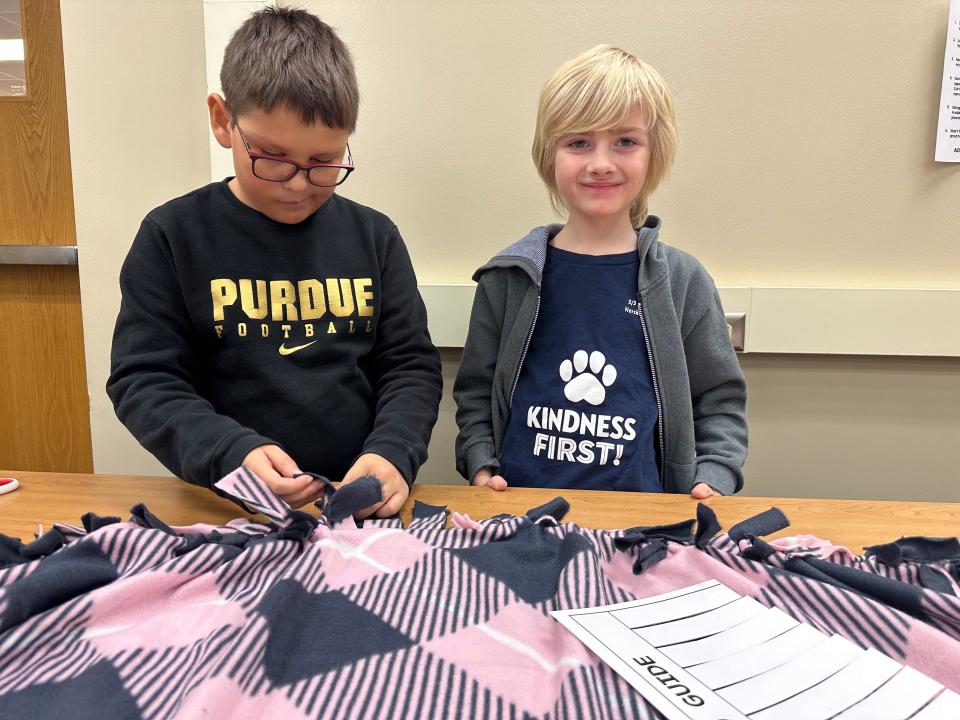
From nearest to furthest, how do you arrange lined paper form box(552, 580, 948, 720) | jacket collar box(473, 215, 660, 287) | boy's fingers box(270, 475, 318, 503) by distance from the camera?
lined paper form box(552, 580, 948, 720)
boy's fingers box(270, 475, 318, 503)
jacket collar box(473, 215, 660, 287)

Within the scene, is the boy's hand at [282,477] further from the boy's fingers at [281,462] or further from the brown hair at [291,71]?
the brown hair at [291,71]

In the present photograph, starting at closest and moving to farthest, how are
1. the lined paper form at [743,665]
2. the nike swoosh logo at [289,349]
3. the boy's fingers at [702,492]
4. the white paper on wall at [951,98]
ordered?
the lined paper form at [743,665], the boy's fingers at [702,492], the nike swoosh logo at [289,349], the white paper on wall at [951,98]

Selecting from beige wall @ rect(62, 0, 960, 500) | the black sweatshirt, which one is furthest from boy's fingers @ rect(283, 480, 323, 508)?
beige wall @ rect(62, 0, 960, 500)

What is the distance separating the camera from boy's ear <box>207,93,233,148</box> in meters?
0.87

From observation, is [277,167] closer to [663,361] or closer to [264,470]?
[264,470]

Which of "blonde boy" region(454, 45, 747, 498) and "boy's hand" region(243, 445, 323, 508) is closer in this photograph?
"boy's hand" region(243, 445, 323, 508)

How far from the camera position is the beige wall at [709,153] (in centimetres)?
129

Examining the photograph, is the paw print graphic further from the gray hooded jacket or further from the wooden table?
the wooden table

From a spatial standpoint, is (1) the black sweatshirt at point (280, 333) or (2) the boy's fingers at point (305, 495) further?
(1) the black sweatshirt at point (280, 333)

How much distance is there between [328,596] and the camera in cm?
50

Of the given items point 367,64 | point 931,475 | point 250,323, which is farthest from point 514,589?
point 931,475

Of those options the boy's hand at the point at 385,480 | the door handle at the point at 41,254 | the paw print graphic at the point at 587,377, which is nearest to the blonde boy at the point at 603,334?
the paw print graphic at the point at 587,377

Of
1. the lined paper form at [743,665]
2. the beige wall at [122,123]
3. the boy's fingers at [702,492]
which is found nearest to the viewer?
the lined paper form at [743,665]

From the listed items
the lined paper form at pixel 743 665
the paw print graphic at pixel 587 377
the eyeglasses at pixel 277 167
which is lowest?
the lined paper form at pixel 743 665
